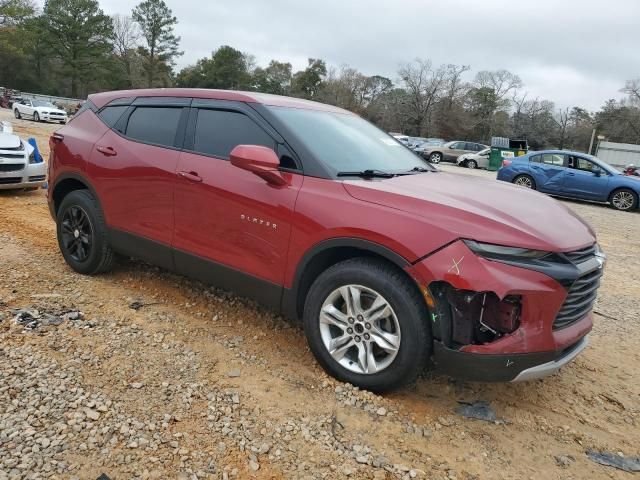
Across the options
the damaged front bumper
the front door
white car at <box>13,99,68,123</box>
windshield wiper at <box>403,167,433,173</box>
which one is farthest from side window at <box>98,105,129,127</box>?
white car at <box>13,99,68,123</box>

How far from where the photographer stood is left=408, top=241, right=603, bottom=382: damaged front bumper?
2479mm

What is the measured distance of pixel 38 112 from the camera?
28453 mm

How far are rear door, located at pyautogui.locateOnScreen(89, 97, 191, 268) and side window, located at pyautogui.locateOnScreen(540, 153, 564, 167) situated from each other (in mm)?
13370

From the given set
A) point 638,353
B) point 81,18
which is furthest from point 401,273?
point 81,18

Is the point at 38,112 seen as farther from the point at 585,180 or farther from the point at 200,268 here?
the point at 200,268

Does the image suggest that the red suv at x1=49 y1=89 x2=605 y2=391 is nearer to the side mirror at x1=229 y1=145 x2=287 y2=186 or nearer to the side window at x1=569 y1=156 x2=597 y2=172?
the side mirror at x1=229 y1=145 x2=287 y2=186

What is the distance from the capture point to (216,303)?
13.5ft

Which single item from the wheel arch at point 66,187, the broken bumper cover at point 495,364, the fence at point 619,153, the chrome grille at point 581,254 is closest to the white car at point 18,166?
the wheel arch at point 66,187

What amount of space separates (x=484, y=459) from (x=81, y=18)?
6813 cm

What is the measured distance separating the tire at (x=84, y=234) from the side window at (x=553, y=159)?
1361cm

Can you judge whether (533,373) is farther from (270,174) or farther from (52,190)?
(52,190)

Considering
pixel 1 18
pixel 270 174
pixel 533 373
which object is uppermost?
pixel 1 18

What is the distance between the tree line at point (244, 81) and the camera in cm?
5719

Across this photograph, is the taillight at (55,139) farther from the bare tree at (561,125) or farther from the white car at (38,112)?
the bare tree at (561,125)
